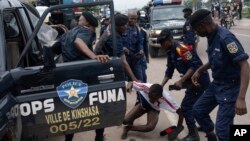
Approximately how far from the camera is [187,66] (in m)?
5.05

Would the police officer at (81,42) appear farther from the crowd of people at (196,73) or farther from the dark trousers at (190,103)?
the dark trousers at (190,103)

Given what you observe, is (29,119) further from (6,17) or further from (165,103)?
(165,103)

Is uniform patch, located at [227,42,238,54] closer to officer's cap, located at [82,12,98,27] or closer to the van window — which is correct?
officer's cap, located at [82,12,98,27]

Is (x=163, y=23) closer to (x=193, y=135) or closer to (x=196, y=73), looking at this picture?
(x=193, y=135)

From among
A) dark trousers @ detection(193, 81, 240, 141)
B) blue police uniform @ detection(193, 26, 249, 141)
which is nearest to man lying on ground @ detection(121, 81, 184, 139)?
dark trousers @ detection(193, 81, 240, 141)

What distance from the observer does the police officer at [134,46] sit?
6973 millimetres

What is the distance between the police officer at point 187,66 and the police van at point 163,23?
28.1 ft

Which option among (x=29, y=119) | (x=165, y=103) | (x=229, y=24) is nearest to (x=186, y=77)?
(x=165, y=103)

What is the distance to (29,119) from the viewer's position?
3881 millimetres

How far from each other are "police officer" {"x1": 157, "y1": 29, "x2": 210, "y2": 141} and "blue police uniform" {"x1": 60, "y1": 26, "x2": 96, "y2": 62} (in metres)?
1.02

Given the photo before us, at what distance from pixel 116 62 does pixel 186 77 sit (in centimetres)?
106

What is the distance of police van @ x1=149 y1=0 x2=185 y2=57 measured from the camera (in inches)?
549

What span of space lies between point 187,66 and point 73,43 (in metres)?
1.49

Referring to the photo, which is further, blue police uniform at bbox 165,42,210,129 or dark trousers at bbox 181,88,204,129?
dark trousers at bbox 181,88,204,129
